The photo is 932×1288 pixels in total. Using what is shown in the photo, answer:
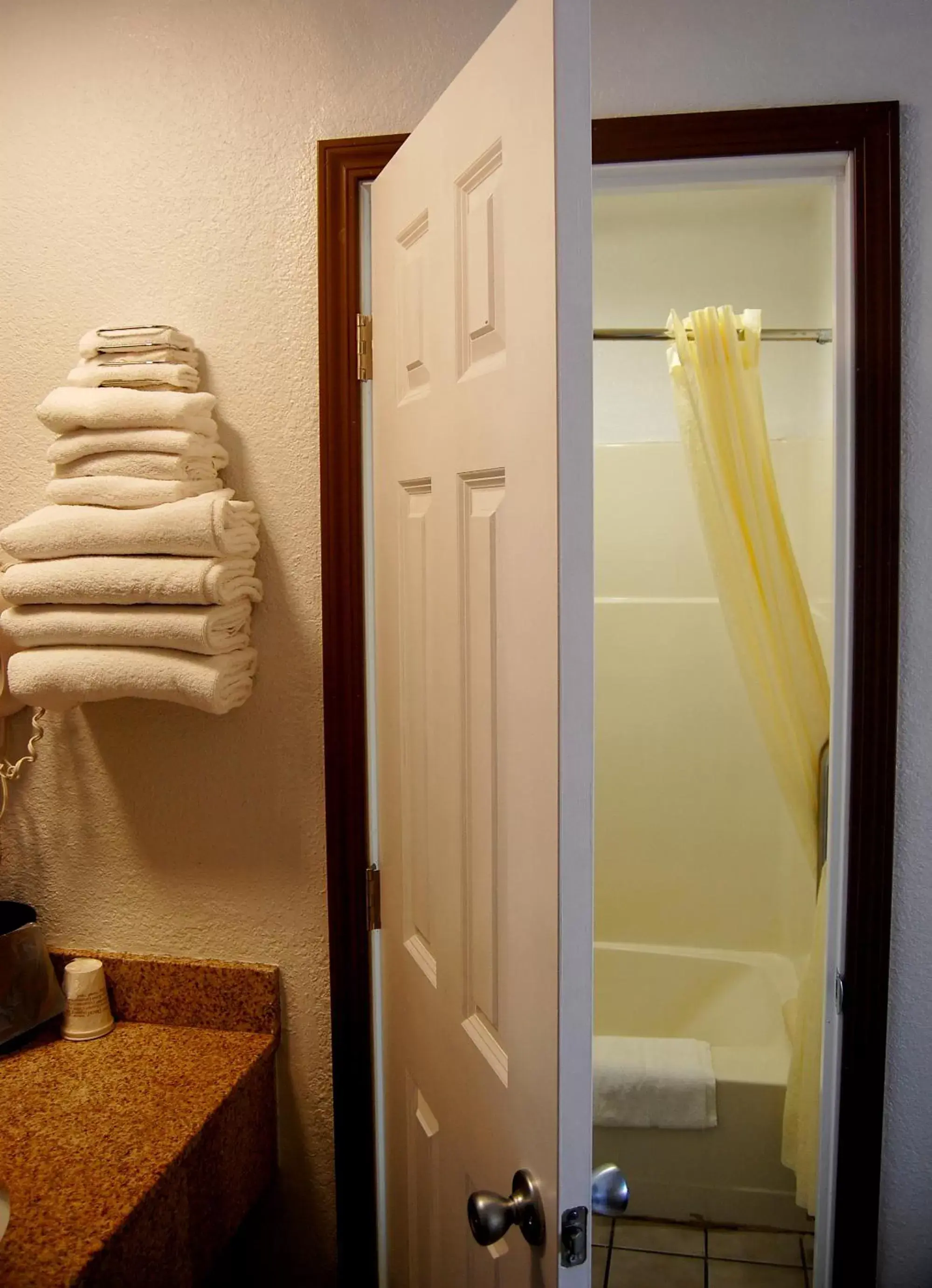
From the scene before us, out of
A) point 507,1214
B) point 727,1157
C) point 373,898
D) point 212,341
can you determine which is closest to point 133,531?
point 212,341

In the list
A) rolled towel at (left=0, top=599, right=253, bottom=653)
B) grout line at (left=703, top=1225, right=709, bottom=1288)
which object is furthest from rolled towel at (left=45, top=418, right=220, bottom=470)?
grout line at (left=703, top=1225, right=709, bottom=1288)

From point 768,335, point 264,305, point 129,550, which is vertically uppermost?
point 768,335

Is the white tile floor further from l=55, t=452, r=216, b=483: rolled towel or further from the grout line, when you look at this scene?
l=55, t=452, r=216, b=483: rolled towel

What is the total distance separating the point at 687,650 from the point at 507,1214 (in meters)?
2.02

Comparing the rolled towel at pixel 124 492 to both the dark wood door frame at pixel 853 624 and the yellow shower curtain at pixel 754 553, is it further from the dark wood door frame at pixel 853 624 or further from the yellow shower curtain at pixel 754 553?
the yellow shower curtain at pixel 754 553

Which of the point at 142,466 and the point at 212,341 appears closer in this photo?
the point at 142,466

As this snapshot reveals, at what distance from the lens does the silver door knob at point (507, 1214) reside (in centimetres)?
91

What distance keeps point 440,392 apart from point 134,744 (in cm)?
83

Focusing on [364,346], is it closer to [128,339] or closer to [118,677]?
[128,339]

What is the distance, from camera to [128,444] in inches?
56.2

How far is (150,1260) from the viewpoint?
3.98ft

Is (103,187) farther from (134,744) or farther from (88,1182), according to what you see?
(88,1182)

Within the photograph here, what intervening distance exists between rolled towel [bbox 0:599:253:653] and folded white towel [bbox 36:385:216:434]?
0.86 ft

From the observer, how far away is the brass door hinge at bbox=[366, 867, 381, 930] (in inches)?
60.7
